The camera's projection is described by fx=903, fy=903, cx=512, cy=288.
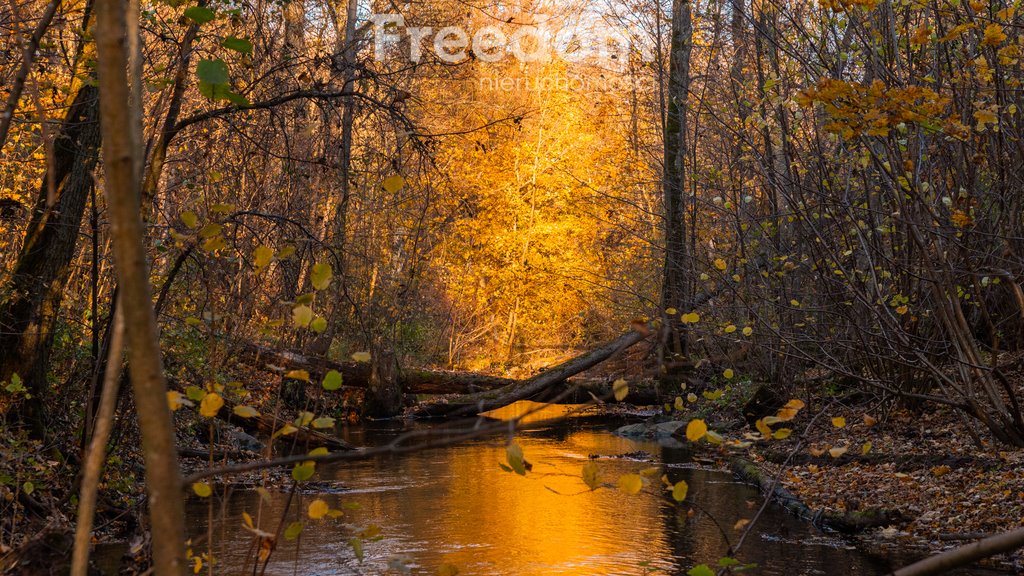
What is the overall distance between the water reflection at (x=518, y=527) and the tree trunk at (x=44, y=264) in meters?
1.64

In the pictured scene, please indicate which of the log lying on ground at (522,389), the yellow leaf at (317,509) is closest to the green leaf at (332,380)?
the yellow leaf at (317,509)

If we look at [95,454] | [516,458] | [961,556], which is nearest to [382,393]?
[516,458]

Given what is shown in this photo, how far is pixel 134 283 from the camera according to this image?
1.10 meters

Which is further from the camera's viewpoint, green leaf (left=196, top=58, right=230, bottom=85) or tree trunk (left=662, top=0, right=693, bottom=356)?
tree trunk (left=662, top=0, right=693, bottom=356)

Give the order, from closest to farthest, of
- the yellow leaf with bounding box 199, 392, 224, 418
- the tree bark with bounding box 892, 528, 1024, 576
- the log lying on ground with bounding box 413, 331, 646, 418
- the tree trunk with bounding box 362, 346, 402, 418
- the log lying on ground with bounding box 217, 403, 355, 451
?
1. the tree bark with bounding box 892, 528, 1024, 576
2. the yellow leaf with bounding box 199, 392, 224, 418
3. the log lying on ground with bounding box 217, 403, 355, 451
4. the log lying on ground with bounding box 413, 331, 646, 418
5. the tree trunk with bounding box 362, 346, 402, 418

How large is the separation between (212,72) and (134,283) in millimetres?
714

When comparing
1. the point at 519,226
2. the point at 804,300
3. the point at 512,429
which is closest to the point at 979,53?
the point at 804,300

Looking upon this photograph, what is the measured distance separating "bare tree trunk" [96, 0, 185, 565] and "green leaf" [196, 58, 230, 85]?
1.77 feet

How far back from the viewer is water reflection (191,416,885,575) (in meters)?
5.73

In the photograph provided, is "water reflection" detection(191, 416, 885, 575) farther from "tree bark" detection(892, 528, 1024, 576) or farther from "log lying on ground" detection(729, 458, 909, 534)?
"tree bark" detection(892, 528, 1024, 576)

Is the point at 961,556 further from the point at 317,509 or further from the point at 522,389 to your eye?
the point at 522,389

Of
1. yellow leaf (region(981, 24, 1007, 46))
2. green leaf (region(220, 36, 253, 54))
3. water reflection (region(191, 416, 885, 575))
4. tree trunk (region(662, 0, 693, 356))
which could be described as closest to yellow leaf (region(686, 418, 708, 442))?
green leaf (region(220, 36, 253, 54))

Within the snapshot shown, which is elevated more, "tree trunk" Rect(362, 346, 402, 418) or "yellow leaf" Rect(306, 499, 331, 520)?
"yellow leaf" Rect(306, 499, 331, 520)

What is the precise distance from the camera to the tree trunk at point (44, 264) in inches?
238
